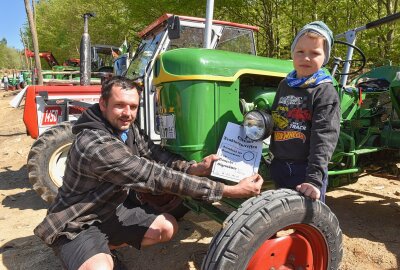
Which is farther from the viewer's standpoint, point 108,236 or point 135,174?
point 108,236

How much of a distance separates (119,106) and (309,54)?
1.15 metres

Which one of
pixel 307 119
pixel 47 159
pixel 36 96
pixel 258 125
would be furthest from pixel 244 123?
pixel 36 96

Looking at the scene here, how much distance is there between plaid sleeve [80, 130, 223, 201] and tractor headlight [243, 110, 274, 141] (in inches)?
16.5

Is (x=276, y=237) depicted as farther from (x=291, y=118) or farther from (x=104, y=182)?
(x=104, y=182)

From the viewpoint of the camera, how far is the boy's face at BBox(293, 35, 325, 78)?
2070 mm

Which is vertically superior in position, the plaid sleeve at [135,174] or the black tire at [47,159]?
the plaid sleeve at [135,174]

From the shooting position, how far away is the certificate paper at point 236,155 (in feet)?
7.71

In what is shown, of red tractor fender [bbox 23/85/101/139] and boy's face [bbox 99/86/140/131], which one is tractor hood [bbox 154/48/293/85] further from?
red tractor fender [bbox 23/85/101/139]

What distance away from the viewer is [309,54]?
Result: 6.88ft

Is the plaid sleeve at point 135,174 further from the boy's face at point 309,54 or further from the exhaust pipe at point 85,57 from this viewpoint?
the exhaust pipe at point 85,57

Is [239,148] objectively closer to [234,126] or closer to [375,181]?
[234,126]

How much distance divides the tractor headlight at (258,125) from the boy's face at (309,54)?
35 cm

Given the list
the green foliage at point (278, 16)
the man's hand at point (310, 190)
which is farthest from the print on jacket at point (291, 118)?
the green foliage at point (278, 16)

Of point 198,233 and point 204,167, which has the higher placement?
point 204,167
